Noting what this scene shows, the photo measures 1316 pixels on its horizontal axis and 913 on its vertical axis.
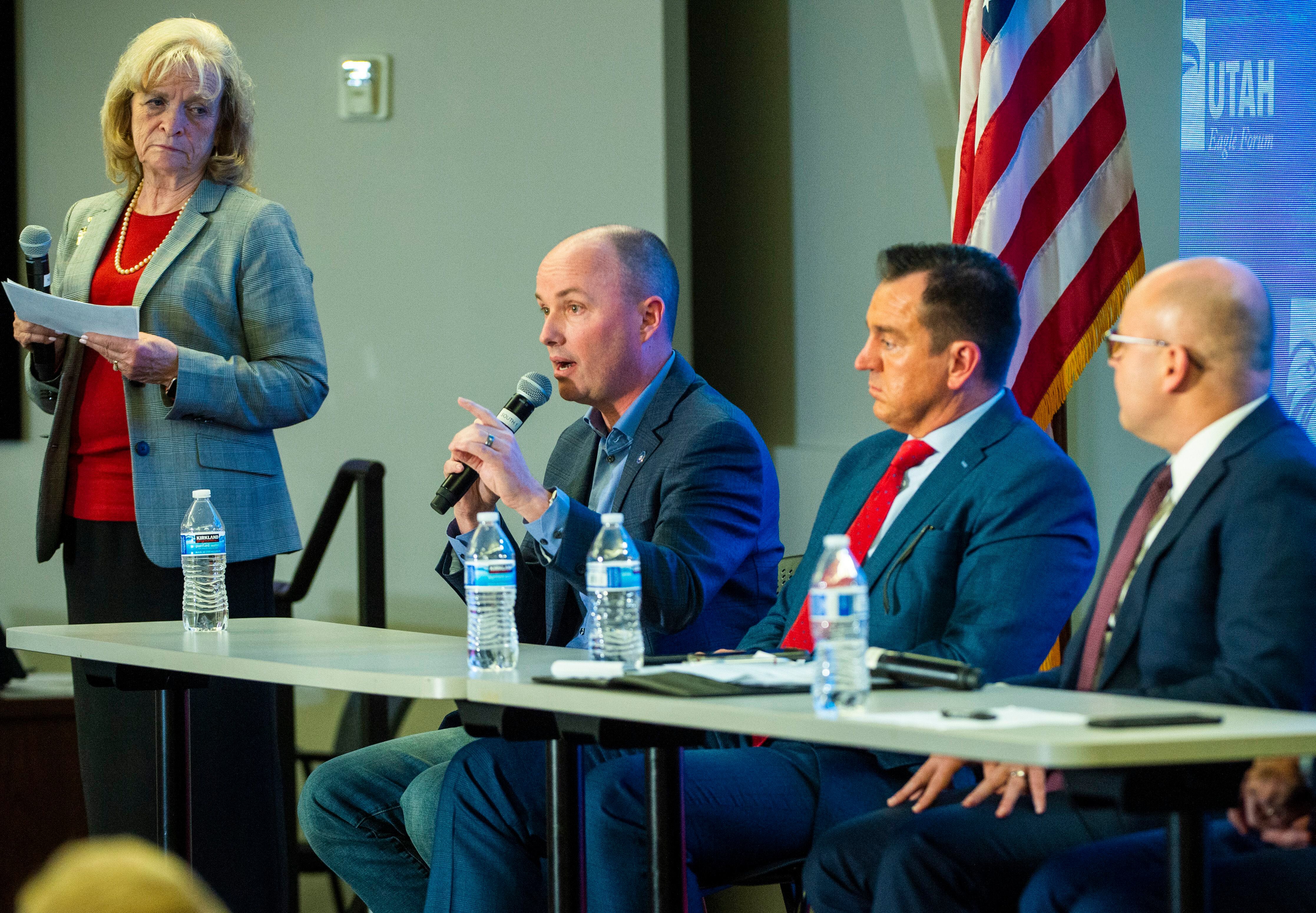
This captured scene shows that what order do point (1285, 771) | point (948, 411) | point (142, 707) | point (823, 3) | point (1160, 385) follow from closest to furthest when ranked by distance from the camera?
point (1285, 771) < point (1160, 385) < point (948, 411) < point (142, 707) < point (823, 3)

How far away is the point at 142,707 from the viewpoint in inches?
107

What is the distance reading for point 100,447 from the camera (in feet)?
9.02

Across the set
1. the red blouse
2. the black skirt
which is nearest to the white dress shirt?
the black skirt

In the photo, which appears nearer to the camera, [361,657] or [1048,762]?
[1048,762]

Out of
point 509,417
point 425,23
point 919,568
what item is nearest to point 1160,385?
point 919,568

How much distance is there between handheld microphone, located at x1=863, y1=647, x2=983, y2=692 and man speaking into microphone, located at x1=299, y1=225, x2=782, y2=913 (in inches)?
24.8

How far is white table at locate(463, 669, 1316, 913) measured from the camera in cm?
135

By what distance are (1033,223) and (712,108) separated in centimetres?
154

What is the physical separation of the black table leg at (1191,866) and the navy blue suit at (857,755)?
612mm

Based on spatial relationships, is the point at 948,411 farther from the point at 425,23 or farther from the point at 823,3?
the point at 425,23

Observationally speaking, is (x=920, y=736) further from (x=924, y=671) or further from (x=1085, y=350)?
(x=1085, y=350)

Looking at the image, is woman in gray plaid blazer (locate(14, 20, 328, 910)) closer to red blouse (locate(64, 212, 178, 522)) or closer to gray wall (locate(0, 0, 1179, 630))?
red blouse (locate(64, 212, 178, 522))

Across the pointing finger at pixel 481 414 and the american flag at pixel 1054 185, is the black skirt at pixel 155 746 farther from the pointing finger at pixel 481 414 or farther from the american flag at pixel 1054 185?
the american flag at pixel 1054 185

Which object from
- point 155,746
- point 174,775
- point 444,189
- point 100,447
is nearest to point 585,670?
point 174,775
